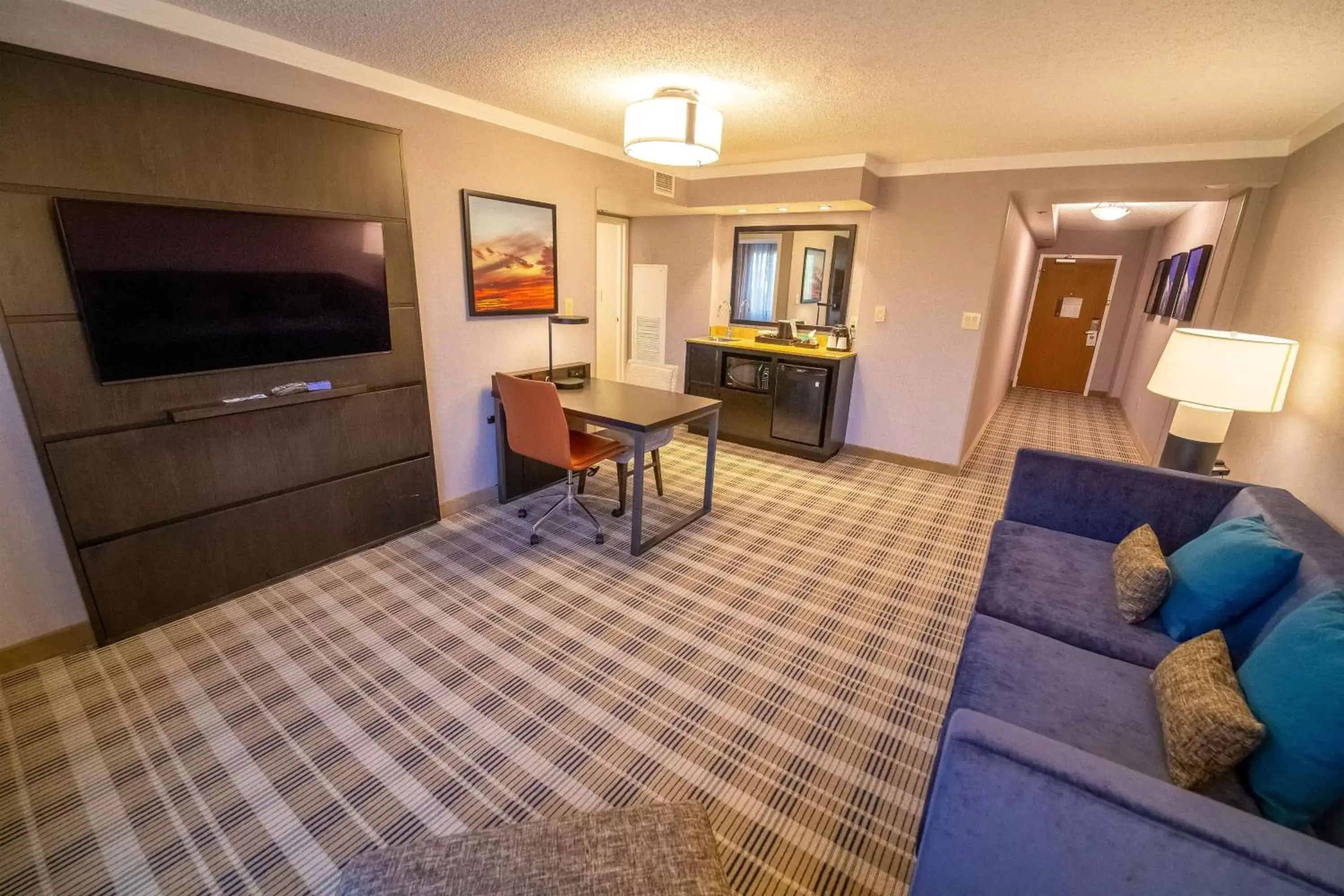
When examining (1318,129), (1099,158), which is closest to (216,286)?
(1099,158)

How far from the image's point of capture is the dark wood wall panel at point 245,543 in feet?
6.99

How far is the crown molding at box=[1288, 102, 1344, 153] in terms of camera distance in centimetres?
240

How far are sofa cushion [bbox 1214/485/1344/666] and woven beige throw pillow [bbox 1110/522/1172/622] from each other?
0.53 ft

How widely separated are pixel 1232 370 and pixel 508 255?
137 inches

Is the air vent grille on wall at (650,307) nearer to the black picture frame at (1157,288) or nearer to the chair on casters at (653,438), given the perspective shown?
the chair on casters at (653,438)

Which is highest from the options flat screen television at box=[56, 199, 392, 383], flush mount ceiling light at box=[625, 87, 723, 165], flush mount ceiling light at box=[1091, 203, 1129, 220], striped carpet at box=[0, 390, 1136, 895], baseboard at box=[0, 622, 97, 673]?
flush mount ceiling light at box=[1091, 203, 1129, 220]

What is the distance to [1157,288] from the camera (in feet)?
19.0

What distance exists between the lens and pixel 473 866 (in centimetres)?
97

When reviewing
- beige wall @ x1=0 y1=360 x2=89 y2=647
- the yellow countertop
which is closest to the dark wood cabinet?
the yellow countertop

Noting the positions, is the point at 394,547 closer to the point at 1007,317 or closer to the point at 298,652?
the point at 298,652

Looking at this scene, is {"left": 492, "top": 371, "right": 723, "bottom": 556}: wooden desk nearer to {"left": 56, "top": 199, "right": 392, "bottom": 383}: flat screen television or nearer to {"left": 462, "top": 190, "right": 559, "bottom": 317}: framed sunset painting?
{"left": 462, "top": 190, "right": 559, "bottom": 317}: framed sunset painting

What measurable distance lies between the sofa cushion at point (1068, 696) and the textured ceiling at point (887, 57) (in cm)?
197

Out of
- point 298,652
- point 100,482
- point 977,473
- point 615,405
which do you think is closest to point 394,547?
point 298,652

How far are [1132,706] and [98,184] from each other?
3541 mm
